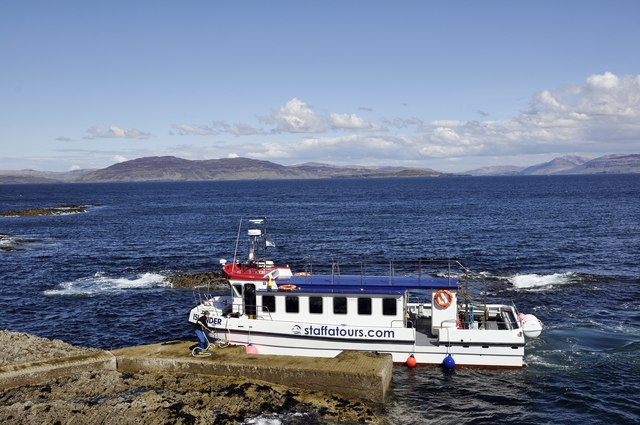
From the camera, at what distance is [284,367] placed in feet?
66.3

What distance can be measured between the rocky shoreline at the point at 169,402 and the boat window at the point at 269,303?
4539mm

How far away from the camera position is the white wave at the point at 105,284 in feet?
126

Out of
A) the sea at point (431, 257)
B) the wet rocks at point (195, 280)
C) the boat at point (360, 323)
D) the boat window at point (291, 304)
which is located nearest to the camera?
the sea at point (431, 257)

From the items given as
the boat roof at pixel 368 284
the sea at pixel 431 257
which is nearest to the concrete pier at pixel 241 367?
the sea at pixel 431 257

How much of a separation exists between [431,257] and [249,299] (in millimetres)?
27645

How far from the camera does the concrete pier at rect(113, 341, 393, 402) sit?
19516 mm

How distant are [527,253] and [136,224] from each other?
54789 millimetres

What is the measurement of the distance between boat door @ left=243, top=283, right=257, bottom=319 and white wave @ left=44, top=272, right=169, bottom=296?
16478 millimetres

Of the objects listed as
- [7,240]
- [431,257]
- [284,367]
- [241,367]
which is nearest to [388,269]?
[431,257]

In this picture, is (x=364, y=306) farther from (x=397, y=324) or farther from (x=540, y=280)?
(x=540, y=280)

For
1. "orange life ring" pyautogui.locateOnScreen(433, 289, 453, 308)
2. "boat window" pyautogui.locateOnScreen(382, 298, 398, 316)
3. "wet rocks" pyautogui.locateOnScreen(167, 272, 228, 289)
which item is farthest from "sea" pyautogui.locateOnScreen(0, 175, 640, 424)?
"orange life ring" pyautogui.locateOnScreen(433, 289, 453, 308)

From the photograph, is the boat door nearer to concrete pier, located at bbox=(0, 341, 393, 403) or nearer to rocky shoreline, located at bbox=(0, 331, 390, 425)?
concrete pier, located at bbox=(0, 341, 393, 403)

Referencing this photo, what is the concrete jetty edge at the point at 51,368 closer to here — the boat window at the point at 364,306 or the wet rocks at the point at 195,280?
the boat window at the point at 364,306

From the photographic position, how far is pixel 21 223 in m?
87.2
